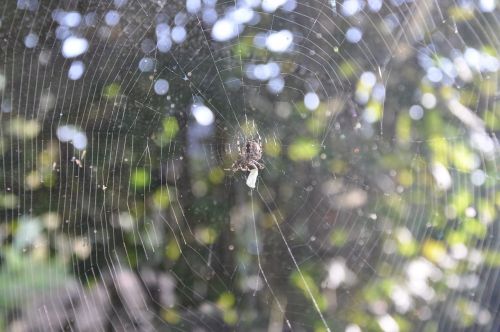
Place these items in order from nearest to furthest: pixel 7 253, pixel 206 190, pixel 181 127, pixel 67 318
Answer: pixel 7 253
pixel 67 318
pixel 181 127
pixel 206 190

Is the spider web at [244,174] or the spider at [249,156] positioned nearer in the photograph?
the spider web at [244,174]

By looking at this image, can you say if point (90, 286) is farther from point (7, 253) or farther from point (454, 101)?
point (454, 101)

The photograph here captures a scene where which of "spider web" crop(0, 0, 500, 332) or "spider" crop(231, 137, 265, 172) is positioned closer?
"spider web" crop(0, 0, 500, 332)

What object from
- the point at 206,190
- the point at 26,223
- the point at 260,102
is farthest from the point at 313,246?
the point at 26,223
